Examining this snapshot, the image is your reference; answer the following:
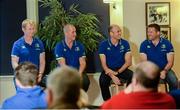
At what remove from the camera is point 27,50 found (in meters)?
5.07

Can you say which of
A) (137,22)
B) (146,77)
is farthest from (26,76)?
(137,22)

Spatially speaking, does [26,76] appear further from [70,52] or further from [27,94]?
[70,52]

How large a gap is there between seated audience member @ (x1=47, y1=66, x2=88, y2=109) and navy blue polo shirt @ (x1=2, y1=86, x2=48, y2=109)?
0.62m

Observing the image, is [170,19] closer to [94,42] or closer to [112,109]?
[94,42]

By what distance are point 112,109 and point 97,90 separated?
11.8 ft

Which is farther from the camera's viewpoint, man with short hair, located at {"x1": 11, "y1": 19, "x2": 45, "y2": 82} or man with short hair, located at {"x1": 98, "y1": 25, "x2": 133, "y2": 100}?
man with short hair, located at {"x1": 98, "y1": 25, "x2": 133, "y2": 100}

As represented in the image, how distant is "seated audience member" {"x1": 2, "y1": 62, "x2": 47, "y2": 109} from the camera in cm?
267

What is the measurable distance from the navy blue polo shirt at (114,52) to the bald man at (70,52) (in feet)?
1.13

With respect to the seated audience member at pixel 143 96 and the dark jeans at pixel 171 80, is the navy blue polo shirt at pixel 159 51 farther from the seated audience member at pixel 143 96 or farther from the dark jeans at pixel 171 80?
the seated audience member at pixel 143 96

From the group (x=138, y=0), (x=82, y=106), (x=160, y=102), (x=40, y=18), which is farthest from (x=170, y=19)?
(x=82, y=106)

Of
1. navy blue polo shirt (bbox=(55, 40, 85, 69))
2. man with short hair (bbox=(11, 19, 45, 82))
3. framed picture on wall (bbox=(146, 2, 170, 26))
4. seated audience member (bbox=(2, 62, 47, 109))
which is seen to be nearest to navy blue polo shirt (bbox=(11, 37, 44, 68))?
man with short hair (bbox=(11, 19, 45, 82))

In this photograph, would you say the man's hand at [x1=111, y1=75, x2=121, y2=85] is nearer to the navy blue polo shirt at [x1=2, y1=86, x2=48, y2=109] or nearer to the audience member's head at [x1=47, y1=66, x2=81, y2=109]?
the navy blue polo shirt at [x1=2, y1=86, x2=48, y2=109]

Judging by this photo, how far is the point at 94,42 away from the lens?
5.75 meters

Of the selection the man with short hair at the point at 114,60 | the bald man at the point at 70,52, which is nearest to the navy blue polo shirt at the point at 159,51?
the man with short hair at the point at 114,60
